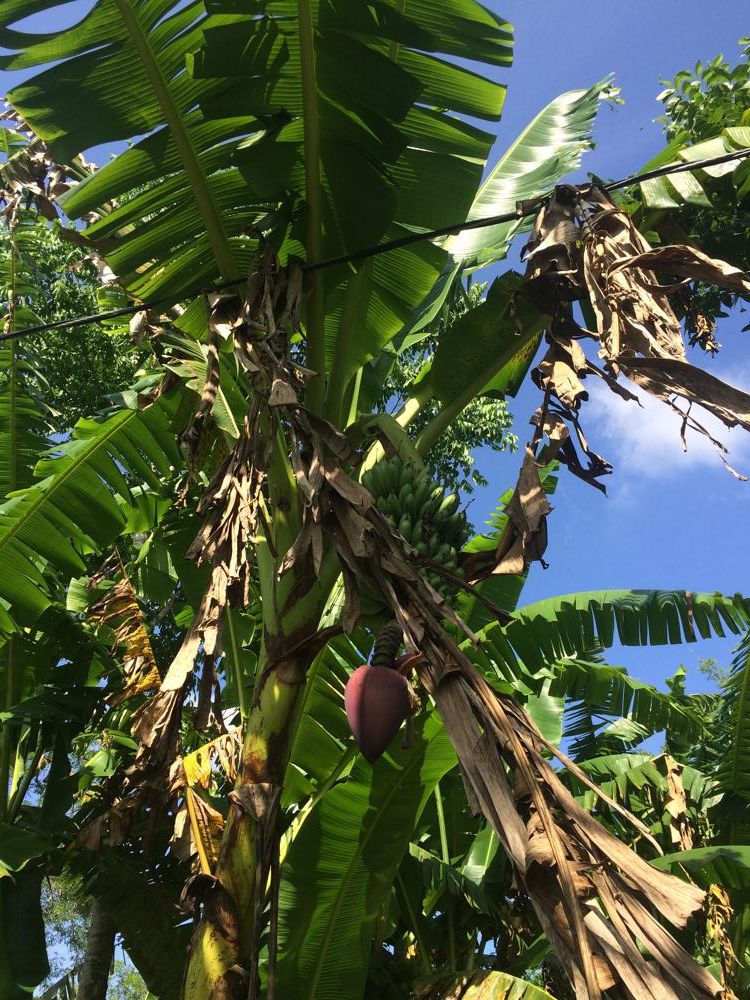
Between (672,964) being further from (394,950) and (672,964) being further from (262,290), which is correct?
(394,950)

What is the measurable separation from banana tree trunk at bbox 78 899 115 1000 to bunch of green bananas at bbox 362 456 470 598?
2.91 m

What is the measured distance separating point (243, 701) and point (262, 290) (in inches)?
62.2

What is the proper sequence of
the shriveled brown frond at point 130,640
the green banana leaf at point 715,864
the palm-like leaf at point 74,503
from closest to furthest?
the green banana leaf at point 715,864 → the palm-like leaf at point 74,503 → the shriveled brown frond at point 130,640

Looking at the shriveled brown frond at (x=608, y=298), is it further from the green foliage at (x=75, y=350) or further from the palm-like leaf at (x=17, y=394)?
the green foliage at (x=75, y=350)

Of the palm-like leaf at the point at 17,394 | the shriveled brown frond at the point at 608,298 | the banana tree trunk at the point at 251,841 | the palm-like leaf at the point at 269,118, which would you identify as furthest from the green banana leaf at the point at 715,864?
the palm-like leaf at the point at 17,394

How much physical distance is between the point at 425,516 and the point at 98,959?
3199mm

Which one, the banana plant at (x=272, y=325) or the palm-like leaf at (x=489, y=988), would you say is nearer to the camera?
the banana plant at (x=272, y=325)

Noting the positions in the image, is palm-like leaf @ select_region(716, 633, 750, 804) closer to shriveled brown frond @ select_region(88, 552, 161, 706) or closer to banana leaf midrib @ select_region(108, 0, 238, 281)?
shriveled brown frond @ select_region(88, 552, 161, 706)

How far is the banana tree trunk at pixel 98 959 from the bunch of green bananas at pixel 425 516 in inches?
115

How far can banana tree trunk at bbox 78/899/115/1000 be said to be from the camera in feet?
12.5

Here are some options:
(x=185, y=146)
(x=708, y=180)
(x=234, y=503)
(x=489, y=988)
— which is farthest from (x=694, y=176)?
(x=489, y=988)

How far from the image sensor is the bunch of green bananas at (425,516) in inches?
76.6

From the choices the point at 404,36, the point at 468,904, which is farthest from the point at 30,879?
the point at 404,36

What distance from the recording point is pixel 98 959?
3881mm
